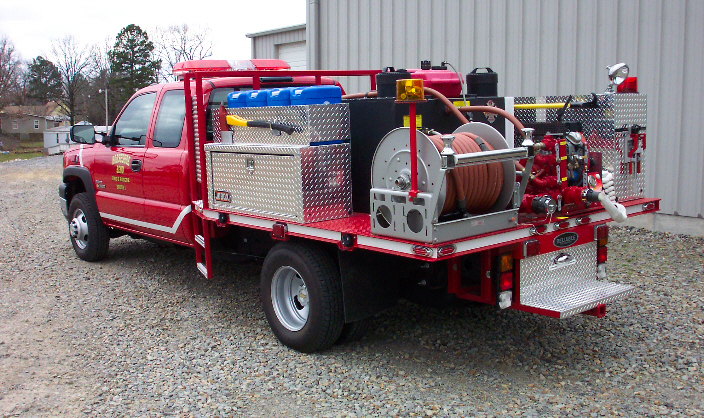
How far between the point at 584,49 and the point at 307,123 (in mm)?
5786

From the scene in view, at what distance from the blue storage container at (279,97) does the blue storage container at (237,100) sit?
0.31 metres

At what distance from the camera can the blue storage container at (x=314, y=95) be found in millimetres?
4590

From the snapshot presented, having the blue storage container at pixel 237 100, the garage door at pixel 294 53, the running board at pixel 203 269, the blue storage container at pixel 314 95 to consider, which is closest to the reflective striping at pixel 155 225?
the running board at pixel 203 269

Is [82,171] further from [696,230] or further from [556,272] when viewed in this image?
[696,230]

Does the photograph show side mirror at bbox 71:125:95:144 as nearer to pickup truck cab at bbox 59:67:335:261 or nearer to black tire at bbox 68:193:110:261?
pickup truck cab at bbox 59:67:335:261

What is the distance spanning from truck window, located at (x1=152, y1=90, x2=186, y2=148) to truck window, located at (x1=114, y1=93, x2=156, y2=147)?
0.21m

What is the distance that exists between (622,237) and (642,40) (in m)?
2.51

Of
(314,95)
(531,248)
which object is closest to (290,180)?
(314,95)

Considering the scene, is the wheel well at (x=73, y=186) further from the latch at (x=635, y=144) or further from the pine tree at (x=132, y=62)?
the pine tree at (x=132, y=62)

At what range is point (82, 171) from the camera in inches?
292

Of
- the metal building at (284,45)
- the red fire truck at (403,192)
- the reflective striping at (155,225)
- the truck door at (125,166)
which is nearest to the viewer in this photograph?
the red fire truck at (403,192)

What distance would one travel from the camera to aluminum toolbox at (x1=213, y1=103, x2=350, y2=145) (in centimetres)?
442

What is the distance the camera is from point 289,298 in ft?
16.2

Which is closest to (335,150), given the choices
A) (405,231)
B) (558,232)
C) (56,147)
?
(405,231)
